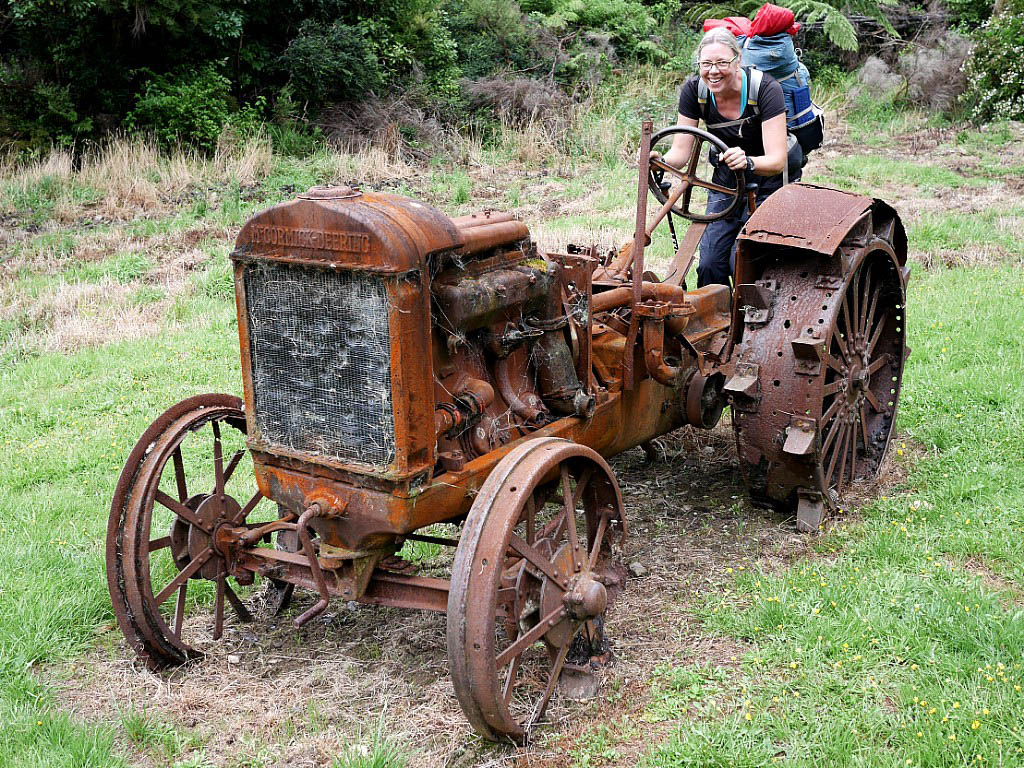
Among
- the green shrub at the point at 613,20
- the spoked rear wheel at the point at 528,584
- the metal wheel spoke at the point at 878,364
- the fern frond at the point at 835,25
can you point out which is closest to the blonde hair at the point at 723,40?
the metal wheel spoke at the point at 878,364

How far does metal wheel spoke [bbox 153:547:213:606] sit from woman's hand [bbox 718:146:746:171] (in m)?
2.80

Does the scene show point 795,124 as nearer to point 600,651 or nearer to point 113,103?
point 600,651

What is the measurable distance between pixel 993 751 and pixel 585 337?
6.52 ft

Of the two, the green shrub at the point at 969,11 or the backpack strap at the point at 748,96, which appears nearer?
the backpack strap at the point at 748,96

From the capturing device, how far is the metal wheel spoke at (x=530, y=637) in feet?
9.92

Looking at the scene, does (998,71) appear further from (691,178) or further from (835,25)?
(691,178)

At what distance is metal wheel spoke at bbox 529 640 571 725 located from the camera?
3.21 meters

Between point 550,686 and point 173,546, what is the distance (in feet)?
5.03

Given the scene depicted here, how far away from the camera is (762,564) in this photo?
4188mm

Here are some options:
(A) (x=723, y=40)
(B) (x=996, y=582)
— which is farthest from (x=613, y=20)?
(B) (x=996, y=582)

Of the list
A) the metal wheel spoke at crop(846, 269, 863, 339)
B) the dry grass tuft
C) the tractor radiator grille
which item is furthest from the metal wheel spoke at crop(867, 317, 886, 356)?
the dry grass tuft

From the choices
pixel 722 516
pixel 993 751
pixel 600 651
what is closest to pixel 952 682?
pixel 993 751

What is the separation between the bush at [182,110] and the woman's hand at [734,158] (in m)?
11.4

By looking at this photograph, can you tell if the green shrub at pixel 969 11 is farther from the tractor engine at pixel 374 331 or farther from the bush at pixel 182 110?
the tractor engine at pixel 374 331
